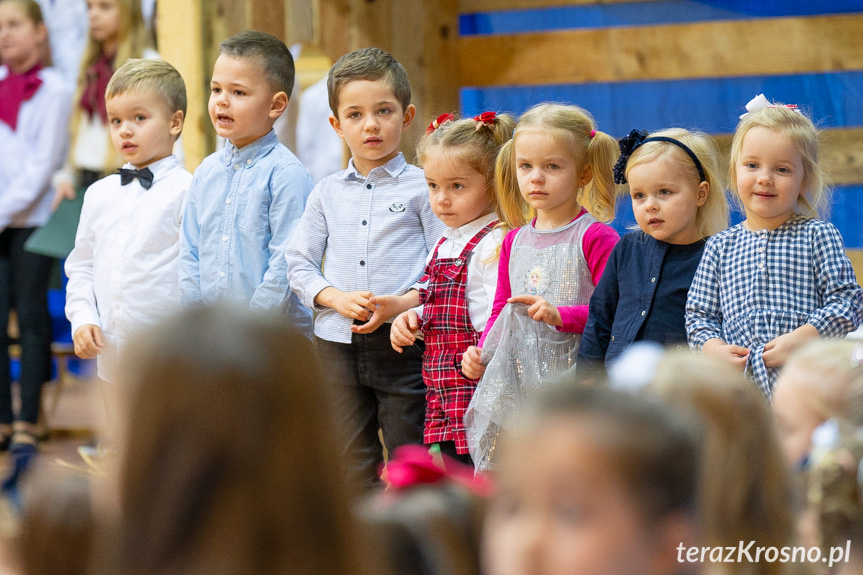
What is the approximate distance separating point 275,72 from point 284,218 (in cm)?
48

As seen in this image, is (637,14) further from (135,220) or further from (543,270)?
(135,220)

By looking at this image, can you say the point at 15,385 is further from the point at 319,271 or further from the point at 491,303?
the point at 491,303

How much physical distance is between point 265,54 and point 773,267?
1717 millimetres

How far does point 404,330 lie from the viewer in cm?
296

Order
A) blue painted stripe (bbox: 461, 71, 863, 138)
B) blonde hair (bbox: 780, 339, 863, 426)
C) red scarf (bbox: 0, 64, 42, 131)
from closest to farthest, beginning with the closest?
blonde hair (bbox: 780, 339, 863, 426) < blue painted stripe (bbox: 461, 71, 863, 138) < red scarf (bbox: 0, 64, 42, 131)

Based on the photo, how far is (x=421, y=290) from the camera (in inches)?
122

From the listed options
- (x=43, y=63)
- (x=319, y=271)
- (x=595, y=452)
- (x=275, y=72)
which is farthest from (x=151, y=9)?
(x=595, y=452)

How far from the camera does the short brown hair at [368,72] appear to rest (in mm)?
3160

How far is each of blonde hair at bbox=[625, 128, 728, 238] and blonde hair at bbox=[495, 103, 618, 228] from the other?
16cm

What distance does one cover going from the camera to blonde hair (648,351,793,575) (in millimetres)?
1291

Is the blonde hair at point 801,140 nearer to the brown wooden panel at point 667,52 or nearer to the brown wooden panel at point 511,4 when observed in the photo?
the brown wooden panel at point 667,52

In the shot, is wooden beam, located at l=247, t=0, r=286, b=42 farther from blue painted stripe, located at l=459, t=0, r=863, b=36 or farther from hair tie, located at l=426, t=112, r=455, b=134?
hair tie, located at l=426, t=112, r=455, b=134

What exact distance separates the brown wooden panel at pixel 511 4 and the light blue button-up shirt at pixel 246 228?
7.17 ft

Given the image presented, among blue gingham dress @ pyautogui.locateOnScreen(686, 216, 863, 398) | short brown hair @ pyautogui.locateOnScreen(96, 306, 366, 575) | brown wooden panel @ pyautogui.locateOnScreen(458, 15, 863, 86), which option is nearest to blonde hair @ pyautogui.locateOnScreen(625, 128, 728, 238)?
blue gingham dress @ pyautogui.locateOnScreen(686, 216, 863, 398)
